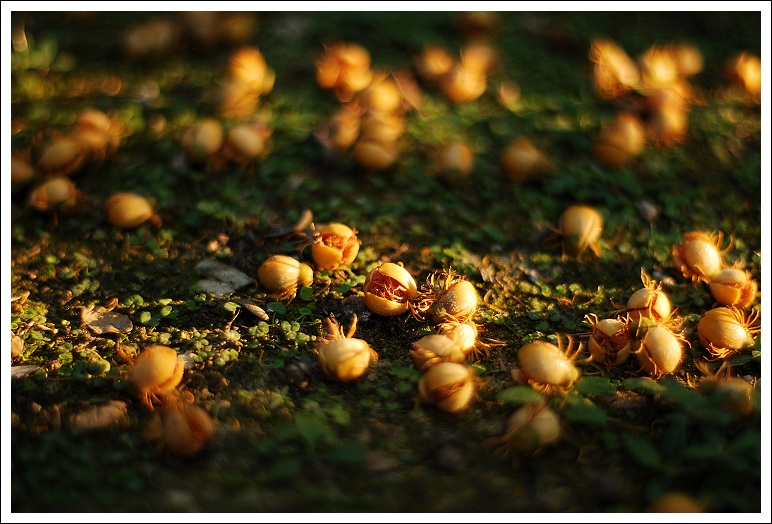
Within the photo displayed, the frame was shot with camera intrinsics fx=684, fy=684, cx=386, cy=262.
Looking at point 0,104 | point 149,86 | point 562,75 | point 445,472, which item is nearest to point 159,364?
point 445,472

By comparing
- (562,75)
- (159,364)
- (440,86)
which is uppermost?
(562,75)

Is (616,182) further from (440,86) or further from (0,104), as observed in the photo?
(0,104)

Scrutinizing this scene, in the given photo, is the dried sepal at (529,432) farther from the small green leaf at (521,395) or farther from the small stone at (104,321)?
the small stone at (104,321)

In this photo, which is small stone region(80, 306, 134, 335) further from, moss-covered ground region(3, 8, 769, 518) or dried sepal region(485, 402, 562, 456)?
dried sepal region(485, 402, 562, 456)

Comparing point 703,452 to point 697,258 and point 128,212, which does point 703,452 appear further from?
point 128,212

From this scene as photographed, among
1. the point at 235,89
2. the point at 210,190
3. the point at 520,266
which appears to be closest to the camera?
the point at 520,266

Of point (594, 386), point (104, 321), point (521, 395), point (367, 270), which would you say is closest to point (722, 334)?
point (594, 386)

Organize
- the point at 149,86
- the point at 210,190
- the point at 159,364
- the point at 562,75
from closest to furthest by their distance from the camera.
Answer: the point at 159,364 → the point at 210,190 → the point at 149,86 → the point at 562,75
